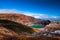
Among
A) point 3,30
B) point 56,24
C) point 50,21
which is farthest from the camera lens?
point 50,21

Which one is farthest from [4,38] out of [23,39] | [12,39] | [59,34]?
[59,34]

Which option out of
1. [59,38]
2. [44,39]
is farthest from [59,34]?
[44,39]

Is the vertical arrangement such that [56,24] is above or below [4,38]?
above

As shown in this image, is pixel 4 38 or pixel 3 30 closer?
pixel 4 38

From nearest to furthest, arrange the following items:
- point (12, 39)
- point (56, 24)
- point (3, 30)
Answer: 1. point (12, 39)
2. point (3, 30)
3. point (56, 24)

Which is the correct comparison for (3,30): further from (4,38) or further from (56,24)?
(56,24)

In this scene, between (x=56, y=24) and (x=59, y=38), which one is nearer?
(x=59, y=38)

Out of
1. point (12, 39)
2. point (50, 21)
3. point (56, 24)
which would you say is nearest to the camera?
point (12, 39)

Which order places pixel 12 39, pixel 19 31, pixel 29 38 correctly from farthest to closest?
pixel 19 31 < pixel 29 38 < pixel 12 39

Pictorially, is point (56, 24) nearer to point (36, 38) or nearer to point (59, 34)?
point (59, 34)
